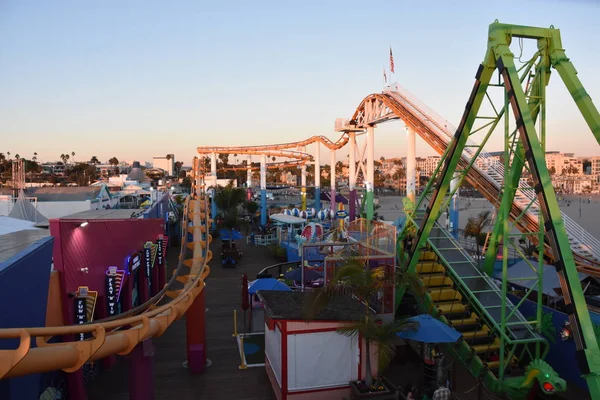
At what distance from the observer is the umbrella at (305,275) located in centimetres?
1914

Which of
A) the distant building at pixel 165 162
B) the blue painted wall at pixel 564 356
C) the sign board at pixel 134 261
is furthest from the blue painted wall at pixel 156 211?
the distant building at pixel 165 162

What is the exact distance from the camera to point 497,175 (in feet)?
69.8

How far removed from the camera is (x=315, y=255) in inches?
919

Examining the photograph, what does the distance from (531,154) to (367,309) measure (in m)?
4.86

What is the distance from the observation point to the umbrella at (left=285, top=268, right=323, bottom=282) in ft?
62.8

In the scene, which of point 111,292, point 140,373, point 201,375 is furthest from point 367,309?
point 111,292

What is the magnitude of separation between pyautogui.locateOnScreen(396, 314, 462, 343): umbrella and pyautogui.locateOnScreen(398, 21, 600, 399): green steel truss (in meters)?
1.18

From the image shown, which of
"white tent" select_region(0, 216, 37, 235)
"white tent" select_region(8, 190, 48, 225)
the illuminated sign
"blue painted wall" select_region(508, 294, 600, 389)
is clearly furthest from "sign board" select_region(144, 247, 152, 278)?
"blue painted wall" select_region(508, 294, 600, 389)

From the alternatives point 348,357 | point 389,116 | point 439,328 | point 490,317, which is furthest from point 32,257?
point 389,116

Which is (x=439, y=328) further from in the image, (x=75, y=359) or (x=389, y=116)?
(x=389, y=116)

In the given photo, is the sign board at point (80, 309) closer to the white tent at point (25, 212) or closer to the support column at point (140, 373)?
the support column at point (140, 373)

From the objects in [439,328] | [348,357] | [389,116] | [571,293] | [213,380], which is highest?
[389,116]

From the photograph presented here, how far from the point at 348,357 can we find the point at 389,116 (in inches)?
932

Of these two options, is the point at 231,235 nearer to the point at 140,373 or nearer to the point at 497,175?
the point at 497,175
